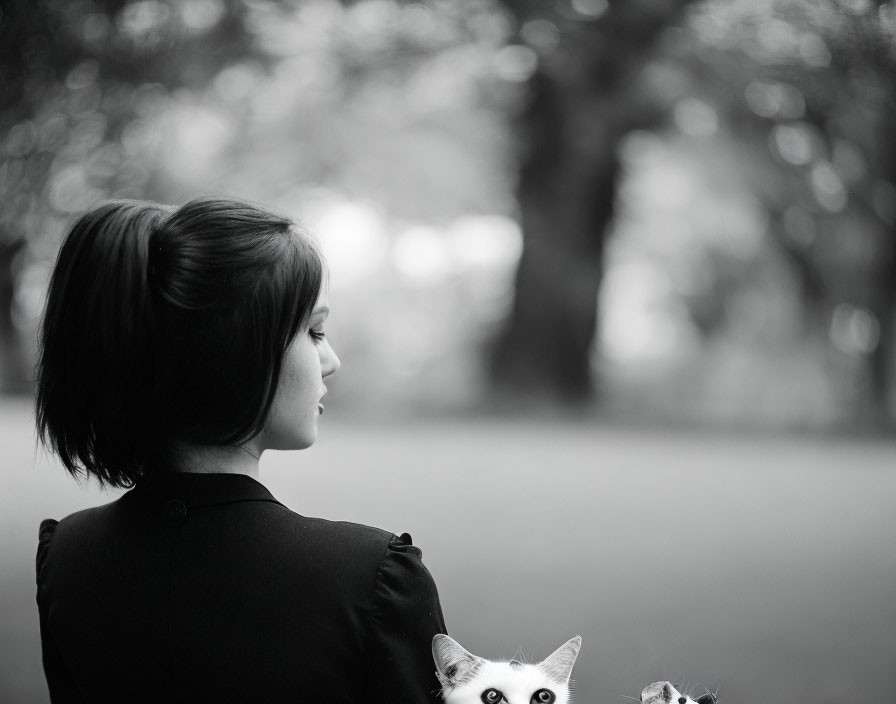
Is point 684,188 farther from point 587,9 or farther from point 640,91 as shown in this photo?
point 587,9

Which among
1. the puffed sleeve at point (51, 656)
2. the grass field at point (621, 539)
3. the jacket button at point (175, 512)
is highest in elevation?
the jacket button at point (175, 512)

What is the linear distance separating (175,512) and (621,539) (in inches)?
109

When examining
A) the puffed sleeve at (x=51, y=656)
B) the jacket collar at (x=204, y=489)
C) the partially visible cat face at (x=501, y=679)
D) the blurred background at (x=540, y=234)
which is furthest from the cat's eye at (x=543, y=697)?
the blurred background at (x=540, y=234)

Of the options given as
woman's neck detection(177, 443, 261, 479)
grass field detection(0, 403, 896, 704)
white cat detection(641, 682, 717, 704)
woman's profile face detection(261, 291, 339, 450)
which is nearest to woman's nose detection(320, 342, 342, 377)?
woman's profile face detection(261, 291, 339, 450)

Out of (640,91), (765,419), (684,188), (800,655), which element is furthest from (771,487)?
(640,91)

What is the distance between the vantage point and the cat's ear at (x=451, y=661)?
31.7 inches

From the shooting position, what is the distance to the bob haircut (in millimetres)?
789

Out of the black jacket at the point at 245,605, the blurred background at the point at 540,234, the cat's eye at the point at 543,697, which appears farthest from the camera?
the blurred background at the point at 540,234

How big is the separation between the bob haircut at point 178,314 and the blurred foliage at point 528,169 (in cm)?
341

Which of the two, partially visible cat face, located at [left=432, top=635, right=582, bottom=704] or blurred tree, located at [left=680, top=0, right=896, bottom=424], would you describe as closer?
partially visible cat face, located at [left=432, top=635, right=582, bottom=704]

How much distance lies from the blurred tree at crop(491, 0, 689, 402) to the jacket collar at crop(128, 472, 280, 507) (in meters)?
3.94

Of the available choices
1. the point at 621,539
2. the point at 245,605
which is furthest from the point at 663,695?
the point at 621,539

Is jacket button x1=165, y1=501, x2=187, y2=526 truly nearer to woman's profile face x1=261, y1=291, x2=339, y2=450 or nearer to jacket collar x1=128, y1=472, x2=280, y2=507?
jacket collar x1=128, y1=472, x2=280, y2=507

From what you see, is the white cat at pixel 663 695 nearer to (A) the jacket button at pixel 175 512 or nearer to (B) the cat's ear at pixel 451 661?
(B) the cat's ear at pixel 451 661
